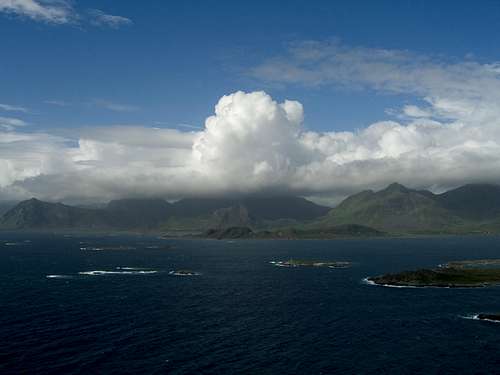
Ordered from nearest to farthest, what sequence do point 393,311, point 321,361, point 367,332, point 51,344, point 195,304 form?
point 321,361
point 51,344
point 367,332
point 393,311
point 195,304

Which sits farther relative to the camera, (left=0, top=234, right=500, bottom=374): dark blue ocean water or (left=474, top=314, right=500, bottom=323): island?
(left=474, top=314, right=500, bottom=323): island

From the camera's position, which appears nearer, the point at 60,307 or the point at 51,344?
the point at 51,344

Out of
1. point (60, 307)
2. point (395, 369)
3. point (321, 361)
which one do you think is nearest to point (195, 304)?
point (60, 307)

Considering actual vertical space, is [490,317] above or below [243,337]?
above

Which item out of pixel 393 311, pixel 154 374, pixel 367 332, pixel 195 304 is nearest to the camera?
pixel 154 374

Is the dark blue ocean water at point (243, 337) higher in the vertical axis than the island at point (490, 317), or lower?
lower

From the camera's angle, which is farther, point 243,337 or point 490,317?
point 490,317

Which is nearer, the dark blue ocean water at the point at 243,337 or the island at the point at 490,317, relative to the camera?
the dark blue ocean water at the point at 243,337

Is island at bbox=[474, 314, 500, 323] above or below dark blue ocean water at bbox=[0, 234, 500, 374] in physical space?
above

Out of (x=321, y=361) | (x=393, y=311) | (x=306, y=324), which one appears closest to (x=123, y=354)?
(x=321, y=361)

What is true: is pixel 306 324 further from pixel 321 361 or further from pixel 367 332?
pixel 321 361
